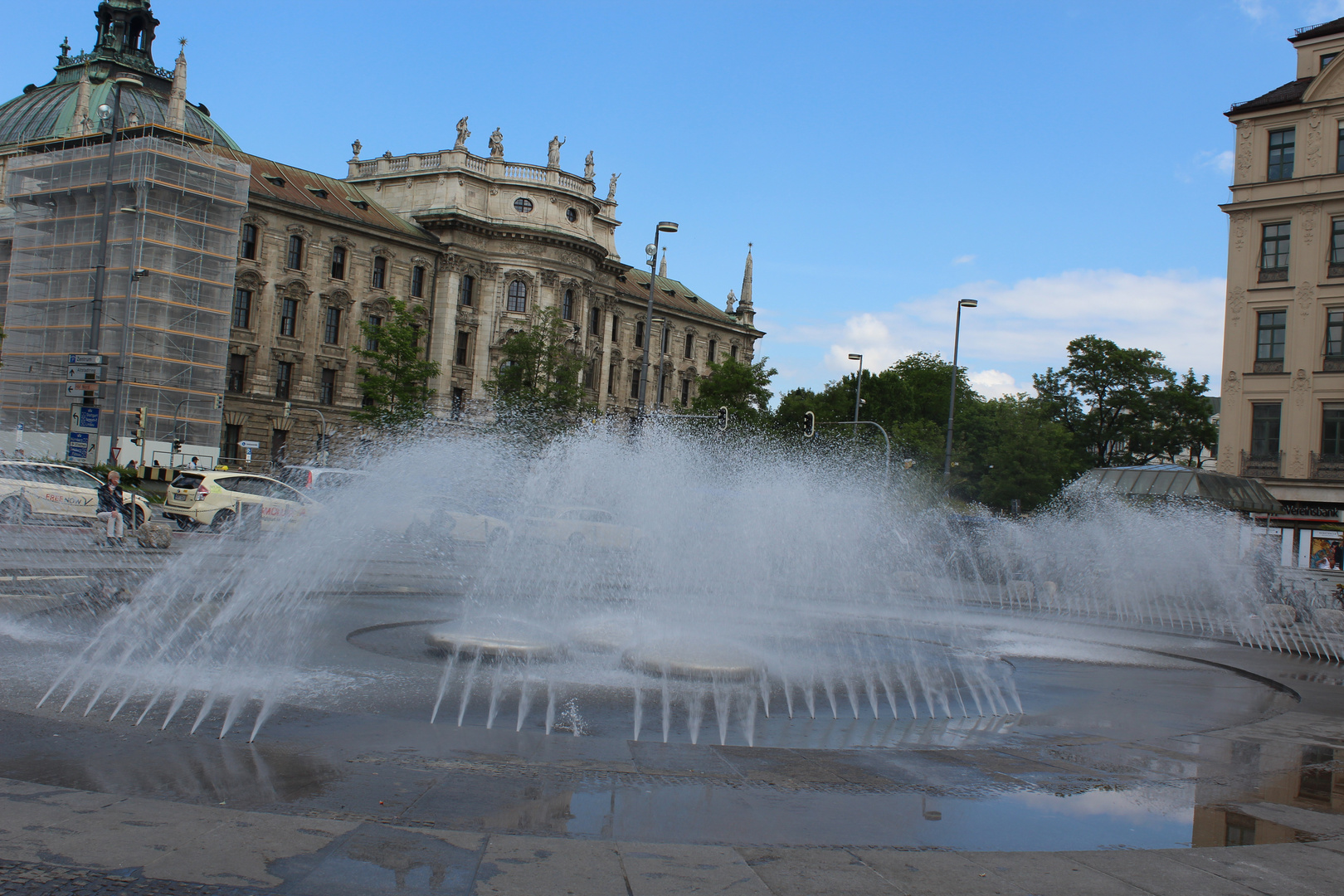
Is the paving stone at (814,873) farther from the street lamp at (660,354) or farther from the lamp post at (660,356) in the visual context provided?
the street lamp at (660,354)

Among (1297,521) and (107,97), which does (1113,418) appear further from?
(107,97)

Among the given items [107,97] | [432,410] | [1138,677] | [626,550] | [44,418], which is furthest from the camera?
[107,97]

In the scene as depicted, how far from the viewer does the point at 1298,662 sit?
1720 centimetres

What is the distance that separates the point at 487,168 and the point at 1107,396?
51345 mm

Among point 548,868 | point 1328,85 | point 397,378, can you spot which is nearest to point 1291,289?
point 1328,85

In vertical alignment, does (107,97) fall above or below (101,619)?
above

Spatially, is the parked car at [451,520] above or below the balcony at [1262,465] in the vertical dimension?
below

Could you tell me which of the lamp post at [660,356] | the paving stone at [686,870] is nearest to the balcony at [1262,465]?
the lamp post at [660,356]

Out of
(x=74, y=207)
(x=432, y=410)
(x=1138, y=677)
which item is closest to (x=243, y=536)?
(x=1138, y=677)

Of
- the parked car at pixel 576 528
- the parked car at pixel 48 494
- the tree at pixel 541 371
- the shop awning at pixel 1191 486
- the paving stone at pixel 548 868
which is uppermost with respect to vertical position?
the tree at pixel 541 371

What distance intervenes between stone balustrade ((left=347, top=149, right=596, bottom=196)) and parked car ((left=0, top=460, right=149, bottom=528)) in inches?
1892

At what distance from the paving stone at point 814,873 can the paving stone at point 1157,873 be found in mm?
1234

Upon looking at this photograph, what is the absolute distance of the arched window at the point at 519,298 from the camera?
7010 cm

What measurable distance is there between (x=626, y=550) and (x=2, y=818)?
11.7 meters
